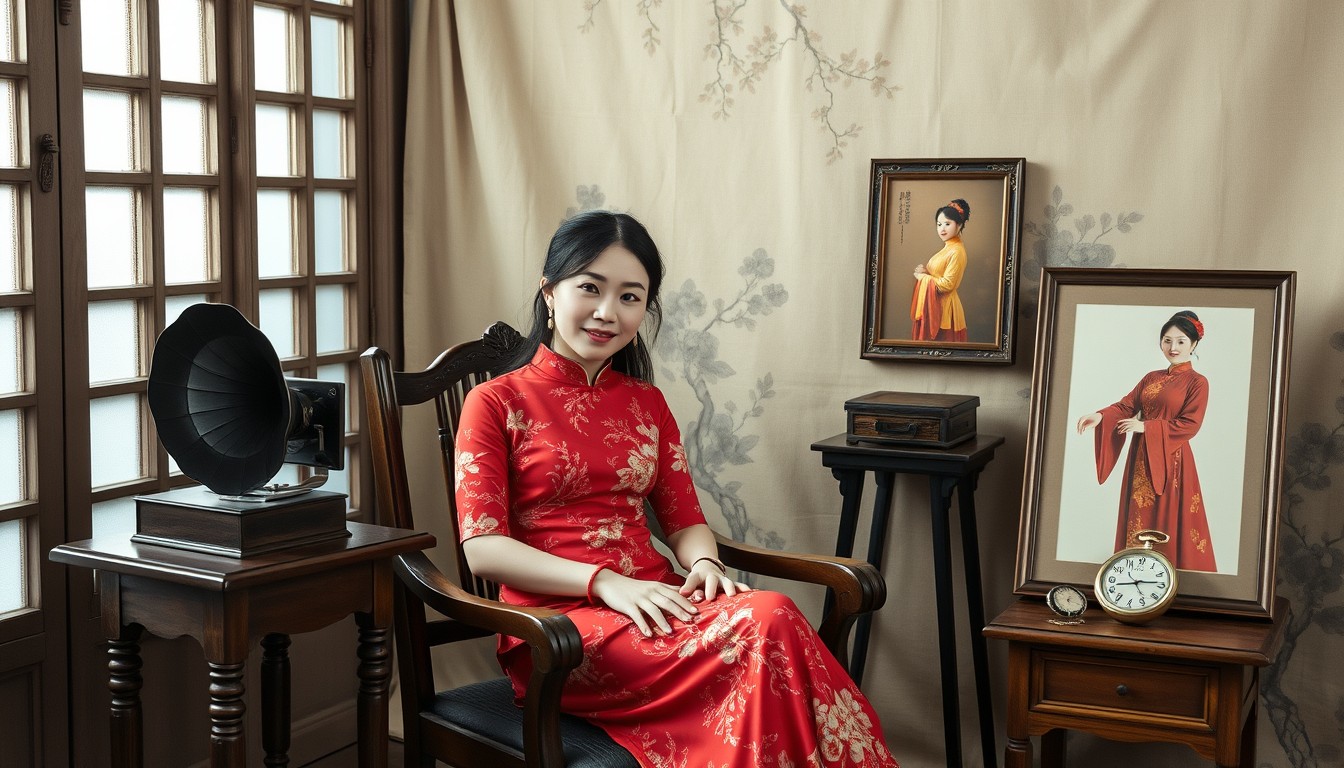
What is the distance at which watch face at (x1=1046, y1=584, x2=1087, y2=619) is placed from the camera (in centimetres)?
210

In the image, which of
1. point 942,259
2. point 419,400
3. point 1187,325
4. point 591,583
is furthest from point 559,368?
point 1187,325

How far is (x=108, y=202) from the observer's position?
7.67 ft

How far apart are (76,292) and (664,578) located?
1231mm

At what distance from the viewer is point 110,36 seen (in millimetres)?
2322

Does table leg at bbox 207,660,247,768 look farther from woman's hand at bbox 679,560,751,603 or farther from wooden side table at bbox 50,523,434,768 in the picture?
woman's hand at bbox 679,560,751,603

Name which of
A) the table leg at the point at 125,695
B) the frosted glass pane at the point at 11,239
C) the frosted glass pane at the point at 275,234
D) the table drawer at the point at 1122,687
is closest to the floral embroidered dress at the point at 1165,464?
the table drawer at the point at 1122,687

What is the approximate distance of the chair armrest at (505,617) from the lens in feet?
5.57

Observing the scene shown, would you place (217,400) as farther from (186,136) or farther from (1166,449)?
(1166,449)

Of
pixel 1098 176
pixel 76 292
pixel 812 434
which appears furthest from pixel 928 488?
pixel 76 292

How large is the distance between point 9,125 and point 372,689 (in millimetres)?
1201

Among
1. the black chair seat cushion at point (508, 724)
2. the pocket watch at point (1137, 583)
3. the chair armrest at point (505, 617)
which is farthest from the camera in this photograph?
the pocket watch at point (1137, 583)

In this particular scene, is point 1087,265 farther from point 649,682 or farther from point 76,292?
point 76,292

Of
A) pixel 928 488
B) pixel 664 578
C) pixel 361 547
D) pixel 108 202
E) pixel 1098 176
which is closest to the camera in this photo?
pixel 361 547

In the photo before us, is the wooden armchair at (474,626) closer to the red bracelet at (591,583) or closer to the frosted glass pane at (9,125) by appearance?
the red bracelet at (591,583)
